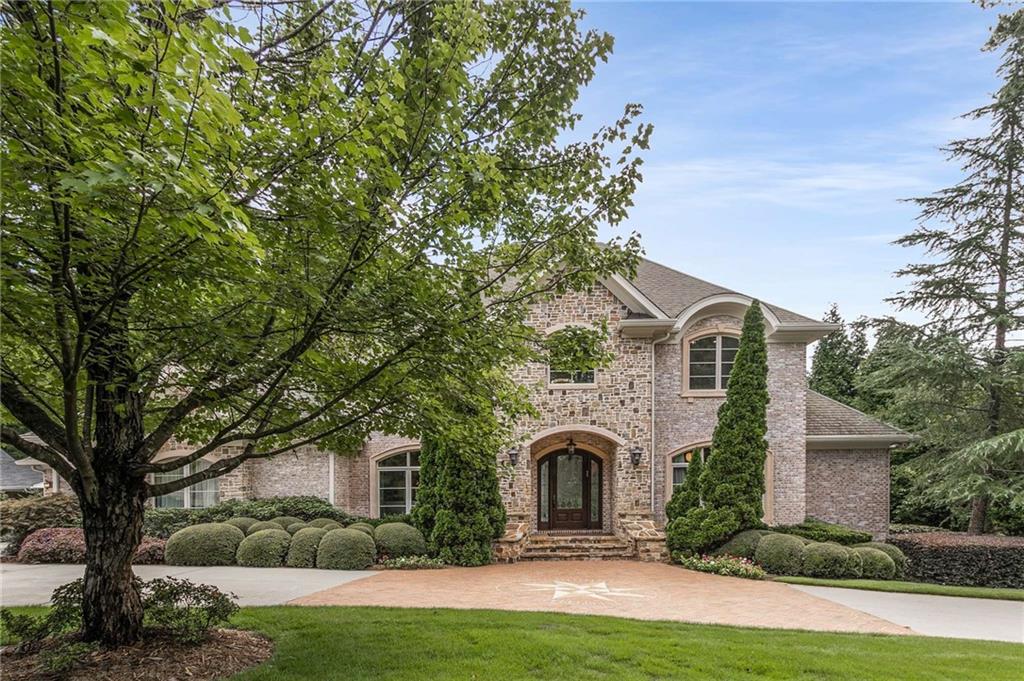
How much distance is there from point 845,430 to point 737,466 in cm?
506

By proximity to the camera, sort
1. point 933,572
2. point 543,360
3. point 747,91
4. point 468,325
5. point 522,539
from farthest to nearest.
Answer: point 522,539, point 933,572, point 747,91, point 543,360, point 468,325

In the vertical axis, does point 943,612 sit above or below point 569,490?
below

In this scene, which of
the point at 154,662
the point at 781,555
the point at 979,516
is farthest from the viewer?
the point at 979,516

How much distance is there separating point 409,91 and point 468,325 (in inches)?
76.9

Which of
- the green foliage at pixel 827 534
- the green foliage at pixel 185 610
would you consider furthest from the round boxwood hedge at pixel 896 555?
the green foliage at pixel 185 610

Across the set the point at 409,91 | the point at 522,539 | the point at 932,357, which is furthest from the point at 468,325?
the point at 932,357

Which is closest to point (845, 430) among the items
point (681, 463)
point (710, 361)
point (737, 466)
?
point (710, 361)

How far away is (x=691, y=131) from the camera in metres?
10.2

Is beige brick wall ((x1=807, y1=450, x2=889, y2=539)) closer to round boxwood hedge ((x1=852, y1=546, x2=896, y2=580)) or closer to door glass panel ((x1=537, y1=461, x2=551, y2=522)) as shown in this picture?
round boxwood hedge ((x1=852, y1=546, x2=896, y2=580))

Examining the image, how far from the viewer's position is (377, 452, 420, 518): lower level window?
15.5 metres

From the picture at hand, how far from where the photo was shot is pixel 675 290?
1669cm

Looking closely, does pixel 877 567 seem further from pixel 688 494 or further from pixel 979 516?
pixel 979 516

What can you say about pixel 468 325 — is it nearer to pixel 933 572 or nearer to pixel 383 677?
pixel 383 677

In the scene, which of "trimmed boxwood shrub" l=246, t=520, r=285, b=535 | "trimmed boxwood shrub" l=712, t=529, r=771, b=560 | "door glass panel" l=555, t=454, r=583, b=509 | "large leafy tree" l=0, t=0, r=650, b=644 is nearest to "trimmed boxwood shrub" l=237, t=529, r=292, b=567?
"trimmed boxwood shrub" l=246, t=520, r=285, b=535
